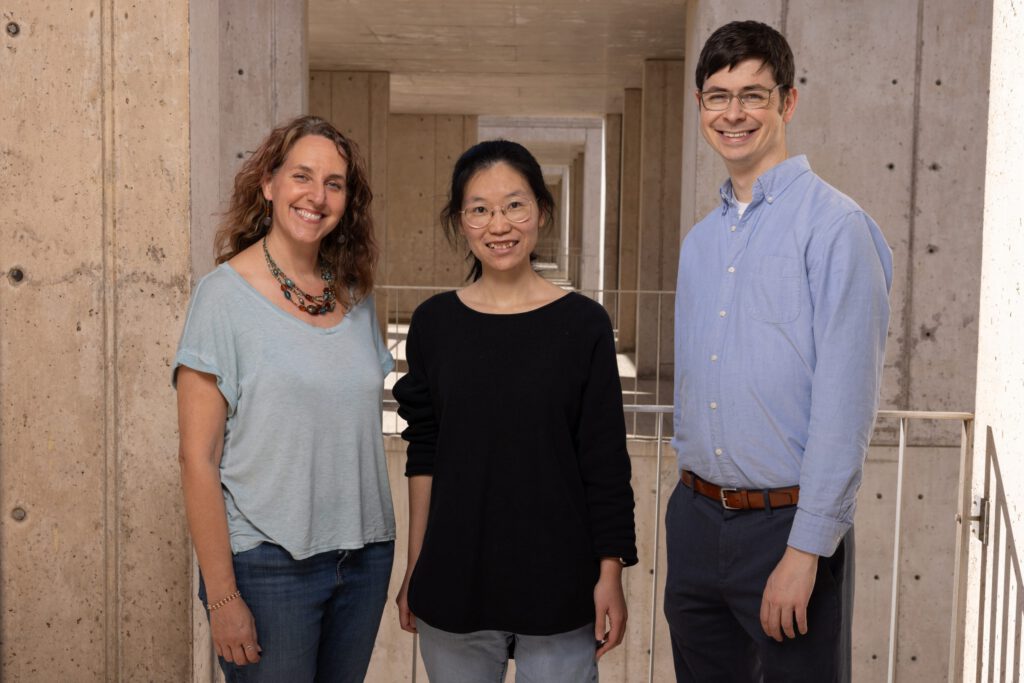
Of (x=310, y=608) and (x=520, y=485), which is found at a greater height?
(x=520, y=485)

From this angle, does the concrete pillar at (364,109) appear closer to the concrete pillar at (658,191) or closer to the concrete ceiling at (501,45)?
the concrete ceiling at (501,45)

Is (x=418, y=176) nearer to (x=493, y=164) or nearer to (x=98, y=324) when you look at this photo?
(x=98, y=324)

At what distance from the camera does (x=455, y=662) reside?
6.93 ft

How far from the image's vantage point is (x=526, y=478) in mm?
2070

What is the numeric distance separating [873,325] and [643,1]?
8451 millimetres

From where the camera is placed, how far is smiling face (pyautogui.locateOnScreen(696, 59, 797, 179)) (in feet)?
7.49

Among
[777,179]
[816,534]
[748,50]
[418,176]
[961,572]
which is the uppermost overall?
[418,176]

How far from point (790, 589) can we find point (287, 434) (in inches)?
41.3

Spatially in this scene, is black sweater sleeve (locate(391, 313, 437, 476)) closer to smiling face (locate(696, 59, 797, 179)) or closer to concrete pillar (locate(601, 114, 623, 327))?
smiling face (locate(696, 59, 797, 179))

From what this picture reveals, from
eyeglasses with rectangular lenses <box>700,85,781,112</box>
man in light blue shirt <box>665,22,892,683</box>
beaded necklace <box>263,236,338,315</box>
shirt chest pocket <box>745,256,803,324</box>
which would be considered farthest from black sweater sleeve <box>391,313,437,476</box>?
eyeglasses with rectangular lenses <box>700,85,781,112</box>

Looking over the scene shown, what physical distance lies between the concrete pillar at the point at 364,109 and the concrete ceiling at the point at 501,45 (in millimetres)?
171

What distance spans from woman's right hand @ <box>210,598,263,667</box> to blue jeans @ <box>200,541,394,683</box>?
26 mm

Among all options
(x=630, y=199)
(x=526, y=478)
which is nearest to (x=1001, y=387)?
(x=526, y=478)

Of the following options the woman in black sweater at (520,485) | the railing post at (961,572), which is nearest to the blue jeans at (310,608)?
the woman in black sweater at (520,485)
